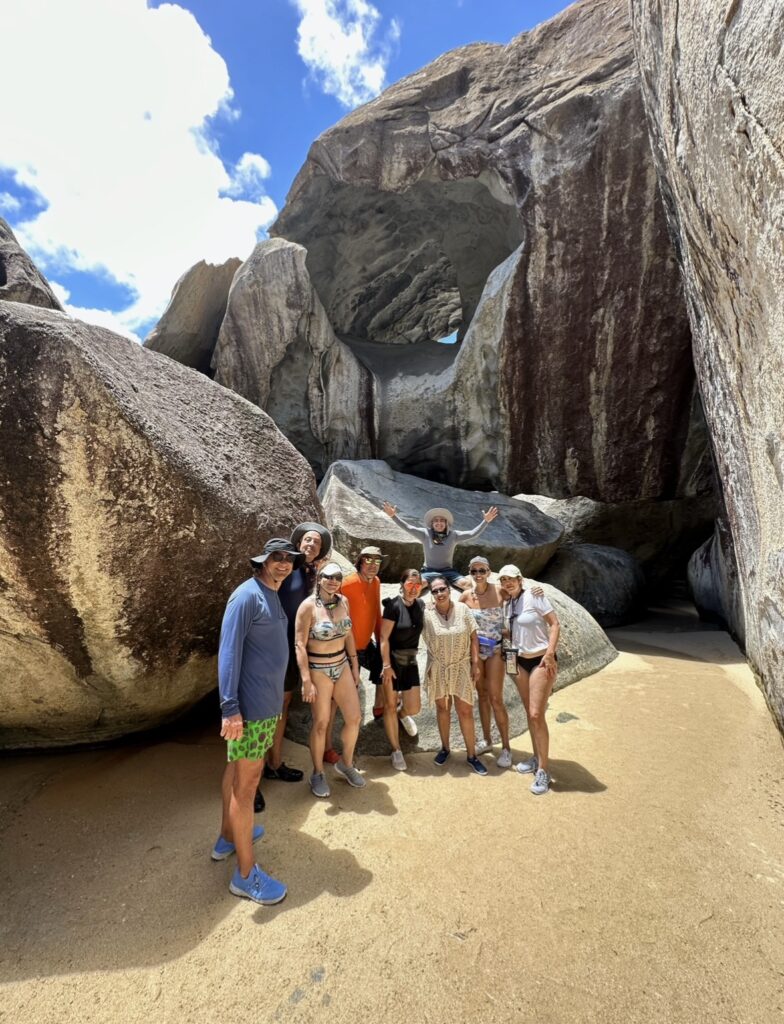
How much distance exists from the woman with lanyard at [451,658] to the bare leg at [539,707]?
0.42 m

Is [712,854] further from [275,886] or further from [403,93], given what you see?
[403,93]

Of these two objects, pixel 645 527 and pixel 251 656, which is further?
pixel 645 527

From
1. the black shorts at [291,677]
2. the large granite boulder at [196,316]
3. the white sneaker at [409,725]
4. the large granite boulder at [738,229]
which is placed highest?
the large granite boulder at [196,316]

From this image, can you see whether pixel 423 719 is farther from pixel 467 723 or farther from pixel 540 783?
pixel 540 783

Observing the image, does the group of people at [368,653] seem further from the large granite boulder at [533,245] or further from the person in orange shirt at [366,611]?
the large granite boulder at [533,245]

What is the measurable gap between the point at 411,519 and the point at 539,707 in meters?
6.24

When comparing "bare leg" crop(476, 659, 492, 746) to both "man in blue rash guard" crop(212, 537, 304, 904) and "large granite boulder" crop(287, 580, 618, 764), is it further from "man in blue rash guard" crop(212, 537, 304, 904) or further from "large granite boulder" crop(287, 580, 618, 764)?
"man in blue rash guard" crop(212, 537, 304, 904)

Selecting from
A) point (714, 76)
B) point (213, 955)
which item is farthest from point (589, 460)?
point (213, 955)

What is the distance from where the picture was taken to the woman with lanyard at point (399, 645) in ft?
12.5

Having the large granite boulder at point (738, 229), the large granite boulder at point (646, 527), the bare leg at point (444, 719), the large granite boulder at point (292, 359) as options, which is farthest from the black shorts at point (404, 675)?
the large granite boulder at point (646, 527)

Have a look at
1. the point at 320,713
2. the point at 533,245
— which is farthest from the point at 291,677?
the point at 533,245

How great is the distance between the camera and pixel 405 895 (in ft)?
8.23

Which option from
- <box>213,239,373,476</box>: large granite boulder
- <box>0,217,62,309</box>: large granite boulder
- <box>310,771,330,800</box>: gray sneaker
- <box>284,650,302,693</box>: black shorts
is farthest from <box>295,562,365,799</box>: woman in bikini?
<box>0,217,62,309</box>: large granite boulder

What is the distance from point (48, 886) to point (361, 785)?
1654mm
